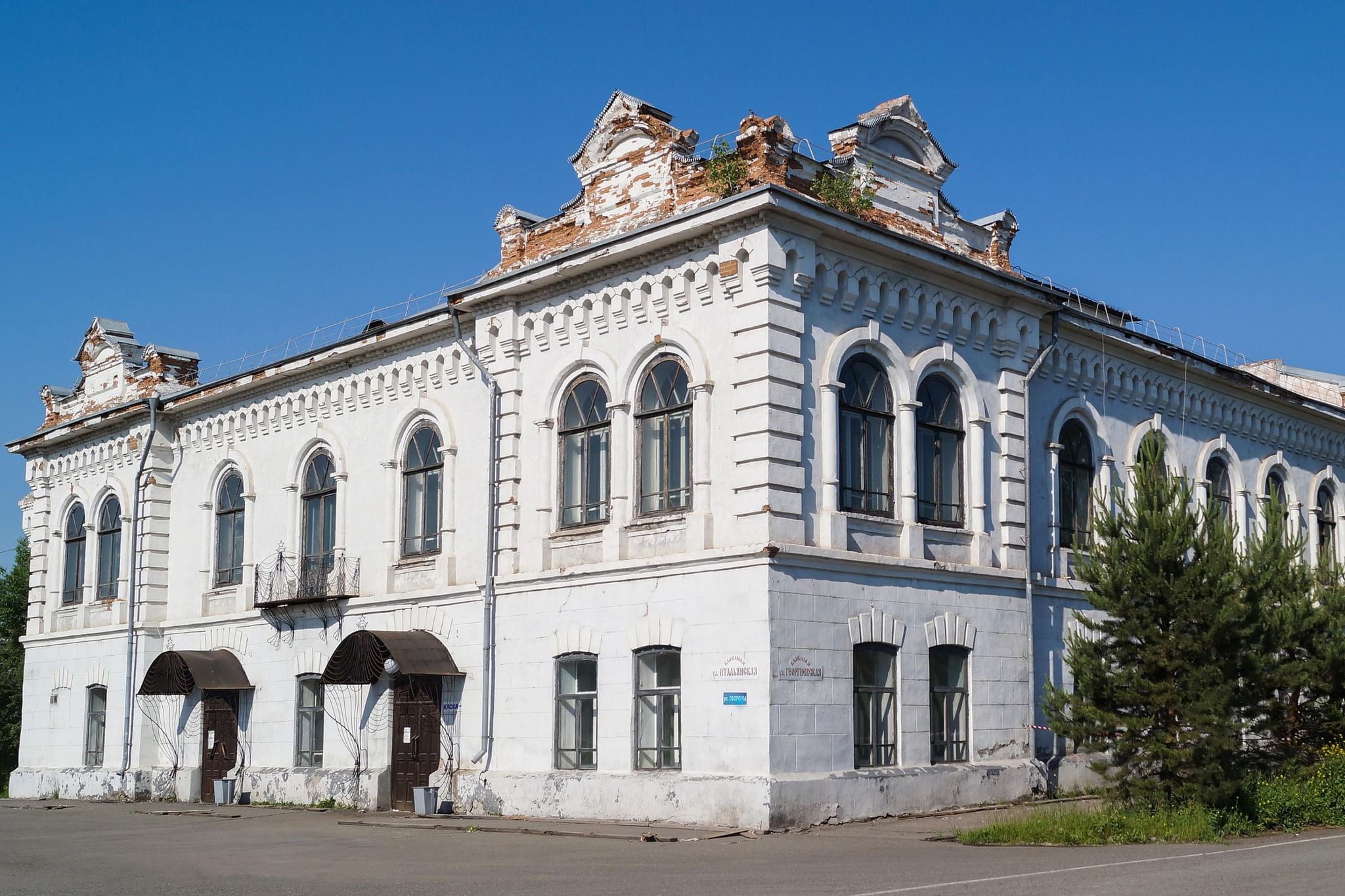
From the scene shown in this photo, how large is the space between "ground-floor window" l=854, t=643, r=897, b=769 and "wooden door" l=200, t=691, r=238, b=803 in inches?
548

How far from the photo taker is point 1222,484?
1128 inches

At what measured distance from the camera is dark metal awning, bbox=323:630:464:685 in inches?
888

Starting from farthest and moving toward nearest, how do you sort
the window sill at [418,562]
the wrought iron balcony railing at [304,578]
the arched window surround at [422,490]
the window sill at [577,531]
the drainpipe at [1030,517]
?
1. the wrought iron balcony railing at [304,578]
2. the arched window surround at [422,490]
3. the window sill at [418,562]
4. the drainpipe at [1030,517]
5. the window sill at [577,531]

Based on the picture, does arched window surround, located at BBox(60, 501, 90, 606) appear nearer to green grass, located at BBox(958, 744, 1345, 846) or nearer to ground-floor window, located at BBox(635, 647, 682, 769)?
ground-floor window, located at BBox(635, 647, 682, 769)

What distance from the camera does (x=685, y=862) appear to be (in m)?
14.9

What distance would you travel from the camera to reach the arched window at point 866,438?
2011 cm

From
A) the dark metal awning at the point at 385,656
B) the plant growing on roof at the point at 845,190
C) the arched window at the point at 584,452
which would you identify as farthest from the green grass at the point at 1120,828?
the dark metal awning at the point at 385,656

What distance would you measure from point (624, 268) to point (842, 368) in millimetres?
3569

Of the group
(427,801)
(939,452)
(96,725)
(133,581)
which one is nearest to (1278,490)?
(939,452)

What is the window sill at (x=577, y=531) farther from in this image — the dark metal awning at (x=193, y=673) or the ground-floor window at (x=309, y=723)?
the dark metal awning at (x=193, y=673)

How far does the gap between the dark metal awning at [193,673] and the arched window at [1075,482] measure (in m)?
15.6

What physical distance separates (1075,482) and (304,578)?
1413 cm

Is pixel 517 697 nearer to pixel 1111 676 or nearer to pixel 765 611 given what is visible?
pixel 765 611

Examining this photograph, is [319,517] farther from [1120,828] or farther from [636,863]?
[1120,828]
